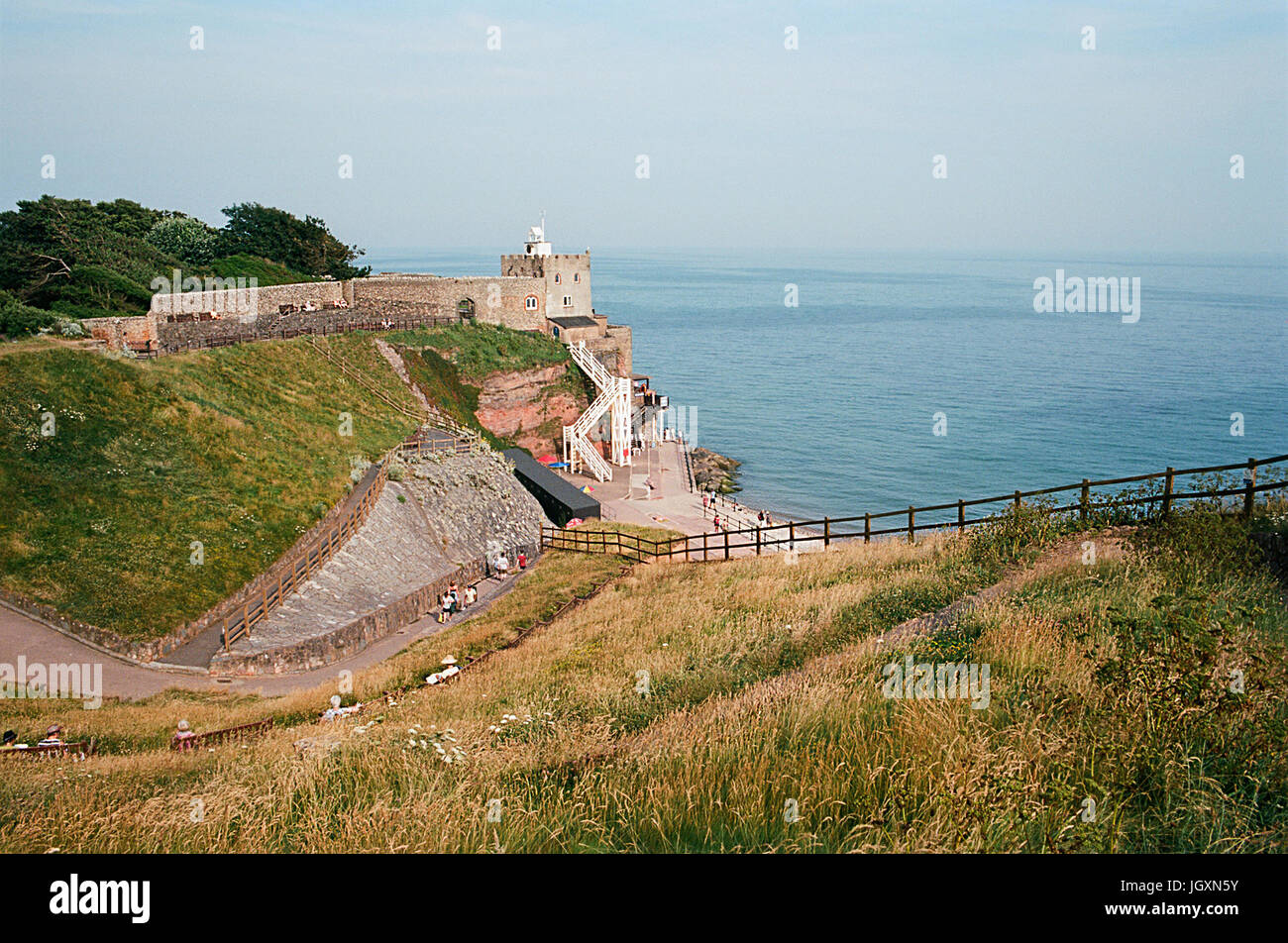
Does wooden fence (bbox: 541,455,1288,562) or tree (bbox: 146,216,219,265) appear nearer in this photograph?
wooden fence (bbox: 541,455,1288,562)

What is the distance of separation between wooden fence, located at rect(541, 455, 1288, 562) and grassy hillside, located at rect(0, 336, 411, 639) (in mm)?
10637

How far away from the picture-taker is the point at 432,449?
3762 centimetres

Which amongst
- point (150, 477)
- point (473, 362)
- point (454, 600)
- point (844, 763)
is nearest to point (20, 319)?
point (150, 477)

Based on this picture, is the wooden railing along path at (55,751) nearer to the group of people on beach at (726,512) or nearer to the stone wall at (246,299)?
the stone wall at (246,299)

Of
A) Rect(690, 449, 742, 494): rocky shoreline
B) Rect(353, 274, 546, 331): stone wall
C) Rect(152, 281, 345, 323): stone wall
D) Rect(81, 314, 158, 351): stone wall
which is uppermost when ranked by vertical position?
Rect(353, 274, 546, 331): stone wall

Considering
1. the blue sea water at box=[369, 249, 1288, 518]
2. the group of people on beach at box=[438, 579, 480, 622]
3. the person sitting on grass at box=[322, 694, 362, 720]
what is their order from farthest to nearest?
1. the blue sea water at box=[369, 249, 1288, 518]
2. the group of people on beach at box=[438, 579, 480, 622]
3. the person sitting on grass at box=[322, 694, 362, 720]

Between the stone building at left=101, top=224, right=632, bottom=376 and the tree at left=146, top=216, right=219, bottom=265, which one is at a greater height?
the tree at left=146, top=216, right=219, bottom=265

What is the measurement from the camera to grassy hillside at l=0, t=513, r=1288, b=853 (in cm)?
565

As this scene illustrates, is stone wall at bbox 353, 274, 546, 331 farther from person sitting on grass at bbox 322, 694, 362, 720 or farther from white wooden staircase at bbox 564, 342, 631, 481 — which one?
person sitting on grass at bbox 322, 694, 362, 720

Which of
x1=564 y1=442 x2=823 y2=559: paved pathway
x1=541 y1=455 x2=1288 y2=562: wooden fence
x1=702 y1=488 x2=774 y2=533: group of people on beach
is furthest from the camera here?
x1=702 y1=488 x2=774 y2=533: group of people on beach

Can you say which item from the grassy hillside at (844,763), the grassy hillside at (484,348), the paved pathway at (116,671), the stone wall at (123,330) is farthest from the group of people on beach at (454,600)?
the grassy hillside at (484,348)

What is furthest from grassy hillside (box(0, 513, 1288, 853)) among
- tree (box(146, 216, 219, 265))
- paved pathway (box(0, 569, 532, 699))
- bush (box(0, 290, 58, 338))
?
tree (box(146, 216, 219, 265))
